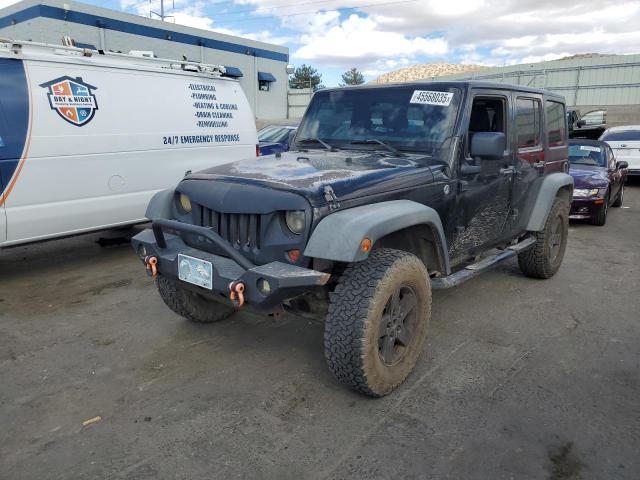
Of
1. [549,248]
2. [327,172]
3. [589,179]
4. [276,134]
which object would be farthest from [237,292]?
[276,134]

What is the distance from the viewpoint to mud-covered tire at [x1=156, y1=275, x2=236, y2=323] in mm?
4059

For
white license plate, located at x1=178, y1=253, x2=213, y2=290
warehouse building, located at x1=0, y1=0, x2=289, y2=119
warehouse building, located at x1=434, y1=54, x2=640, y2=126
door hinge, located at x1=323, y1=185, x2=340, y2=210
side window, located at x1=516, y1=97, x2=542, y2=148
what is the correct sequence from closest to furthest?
door hinge, located at x1=323, y1=185, x2=340, y2=210
white license plate, located at x1=178, y1=253, x2=213, y2=290
side window, located at x1=516, y1=97, x2=542, y2=148
warehouse building, located at x1=0, y1=0, x2=289, y2=119
warehouse building, located at x1=434, y1=54, x2=640, y2=126

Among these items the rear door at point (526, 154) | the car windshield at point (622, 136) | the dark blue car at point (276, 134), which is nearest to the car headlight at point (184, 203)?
the rear door at point (526, 154)

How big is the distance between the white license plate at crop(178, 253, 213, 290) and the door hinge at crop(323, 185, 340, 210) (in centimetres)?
80

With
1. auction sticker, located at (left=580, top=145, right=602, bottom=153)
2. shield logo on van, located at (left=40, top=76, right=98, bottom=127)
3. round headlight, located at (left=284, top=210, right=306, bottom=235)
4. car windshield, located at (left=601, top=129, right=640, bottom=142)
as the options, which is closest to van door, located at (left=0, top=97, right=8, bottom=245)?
shield logo on van, located at (left=40, top=76, right=98, bottom=127)

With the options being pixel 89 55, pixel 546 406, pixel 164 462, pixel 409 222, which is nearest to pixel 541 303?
pixel 546 406

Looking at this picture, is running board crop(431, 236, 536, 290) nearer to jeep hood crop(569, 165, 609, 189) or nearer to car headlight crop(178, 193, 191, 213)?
car headlight crop(178, 193, 191, 213)

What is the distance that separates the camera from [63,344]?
4.05 m

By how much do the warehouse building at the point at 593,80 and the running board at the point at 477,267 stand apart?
21844 millimetres

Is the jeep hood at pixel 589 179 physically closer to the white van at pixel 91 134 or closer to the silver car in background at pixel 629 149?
the silver car in background at pixel 629 149

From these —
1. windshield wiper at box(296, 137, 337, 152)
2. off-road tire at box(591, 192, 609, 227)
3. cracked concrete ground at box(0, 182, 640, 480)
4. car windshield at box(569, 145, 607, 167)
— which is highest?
windshield wiper at box(296, 137, 337, 152)

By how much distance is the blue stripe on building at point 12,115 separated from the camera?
496 cm

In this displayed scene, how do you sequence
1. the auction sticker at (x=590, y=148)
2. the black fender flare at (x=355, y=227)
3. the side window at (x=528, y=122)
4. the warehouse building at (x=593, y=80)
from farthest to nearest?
the warehouse building at (x=593, y=80)
the auction sticker at (x=590, y=148)
the side window at (x=528, y=122)
the black fender flare at (x=355, y=227)

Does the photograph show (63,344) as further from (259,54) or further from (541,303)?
(259,54)
